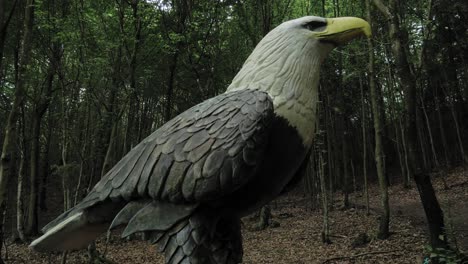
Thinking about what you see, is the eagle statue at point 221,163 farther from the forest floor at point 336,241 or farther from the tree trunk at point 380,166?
the tree trunk at point 380,166

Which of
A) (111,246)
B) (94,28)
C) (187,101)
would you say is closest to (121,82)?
(94,28)

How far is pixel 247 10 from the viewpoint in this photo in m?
13.0

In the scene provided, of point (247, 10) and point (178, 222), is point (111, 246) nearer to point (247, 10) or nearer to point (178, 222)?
point (247, 10)

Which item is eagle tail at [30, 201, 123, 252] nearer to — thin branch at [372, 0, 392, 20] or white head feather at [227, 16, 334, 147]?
white head feather at [227, 16, 334, 147]

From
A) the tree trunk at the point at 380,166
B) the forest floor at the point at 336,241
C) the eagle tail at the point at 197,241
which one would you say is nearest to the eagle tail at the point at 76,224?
the eagle tail at the point at 197,241

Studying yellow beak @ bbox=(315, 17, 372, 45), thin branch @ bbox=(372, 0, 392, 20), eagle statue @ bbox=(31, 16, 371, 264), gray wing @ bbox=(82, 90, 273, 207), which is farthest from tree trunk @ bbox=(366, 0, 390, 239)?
gray wing @ bbox=(82, 90, 273, 207)

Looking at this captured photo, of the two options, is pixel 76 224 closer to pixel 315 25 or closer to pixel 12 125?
pixel 315 25

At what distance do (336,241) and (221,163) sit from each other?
27.8ft

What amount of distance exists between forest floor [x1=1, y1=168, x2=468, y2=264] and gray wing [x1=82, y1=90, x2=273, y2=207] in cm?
405

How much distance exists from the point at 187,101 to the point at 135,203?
16059mm

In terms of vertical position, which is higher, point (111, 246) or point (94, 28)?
point (94, 28)

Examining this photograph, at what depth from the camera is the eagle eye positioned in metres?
2.74

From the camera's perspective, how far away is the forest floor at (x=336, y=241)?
7941 mm

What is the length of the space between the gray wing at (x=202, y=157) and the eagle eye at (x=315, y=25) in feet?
2.22
